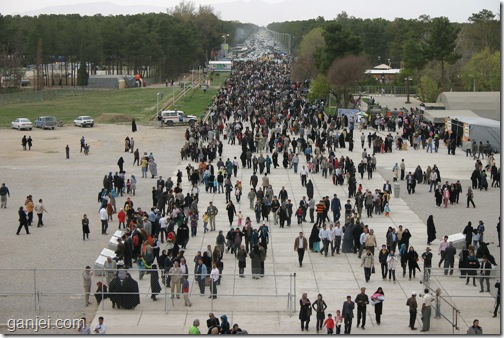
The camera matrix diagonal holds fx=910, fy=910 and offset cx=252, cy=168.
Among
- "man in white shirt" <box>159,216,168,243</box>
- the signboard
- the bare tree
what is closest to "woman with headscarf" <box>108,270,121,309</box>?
"man in white shirt" <box>159,216,168,243</box>

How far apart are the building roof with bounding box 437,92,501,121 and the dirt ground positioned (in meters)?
19.1

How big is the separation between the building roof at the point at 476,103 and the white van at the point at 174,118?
18154mm

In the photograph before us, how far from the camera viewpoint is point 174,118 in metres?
64.9

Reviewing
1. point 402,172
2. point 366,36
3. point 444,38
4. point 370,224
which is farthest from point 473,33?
point 370,224

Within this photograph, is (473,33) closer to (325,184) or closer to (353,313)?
(325,184)

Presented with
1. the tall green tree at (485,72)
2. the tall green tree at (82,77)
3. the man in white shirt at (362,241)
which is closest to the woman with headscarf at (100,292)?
the man in white shirt at (362,241)

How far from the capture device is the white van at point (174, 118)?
6438 cm

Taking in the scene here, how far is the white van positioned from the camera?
6438 centimetres

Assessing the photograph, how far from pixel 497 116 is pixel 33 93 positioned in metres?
48.6

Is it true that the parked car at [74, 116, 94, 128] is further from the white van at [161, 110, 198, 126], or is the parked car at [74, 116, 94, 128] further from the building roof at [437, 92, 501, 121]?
the building roof at [437, 92, 501, 121]

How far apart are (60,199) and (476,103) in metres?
37.7

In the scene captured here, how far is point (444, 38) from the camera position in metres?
82.2

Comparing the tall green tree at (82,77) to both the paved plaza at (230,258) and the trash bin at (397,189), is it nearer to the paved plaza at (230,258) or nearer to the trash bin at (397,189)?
the paved plaza at (230,258)

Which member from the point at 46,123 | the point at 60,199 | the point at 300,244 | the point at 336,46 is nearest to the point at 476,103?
the point at 336,46
